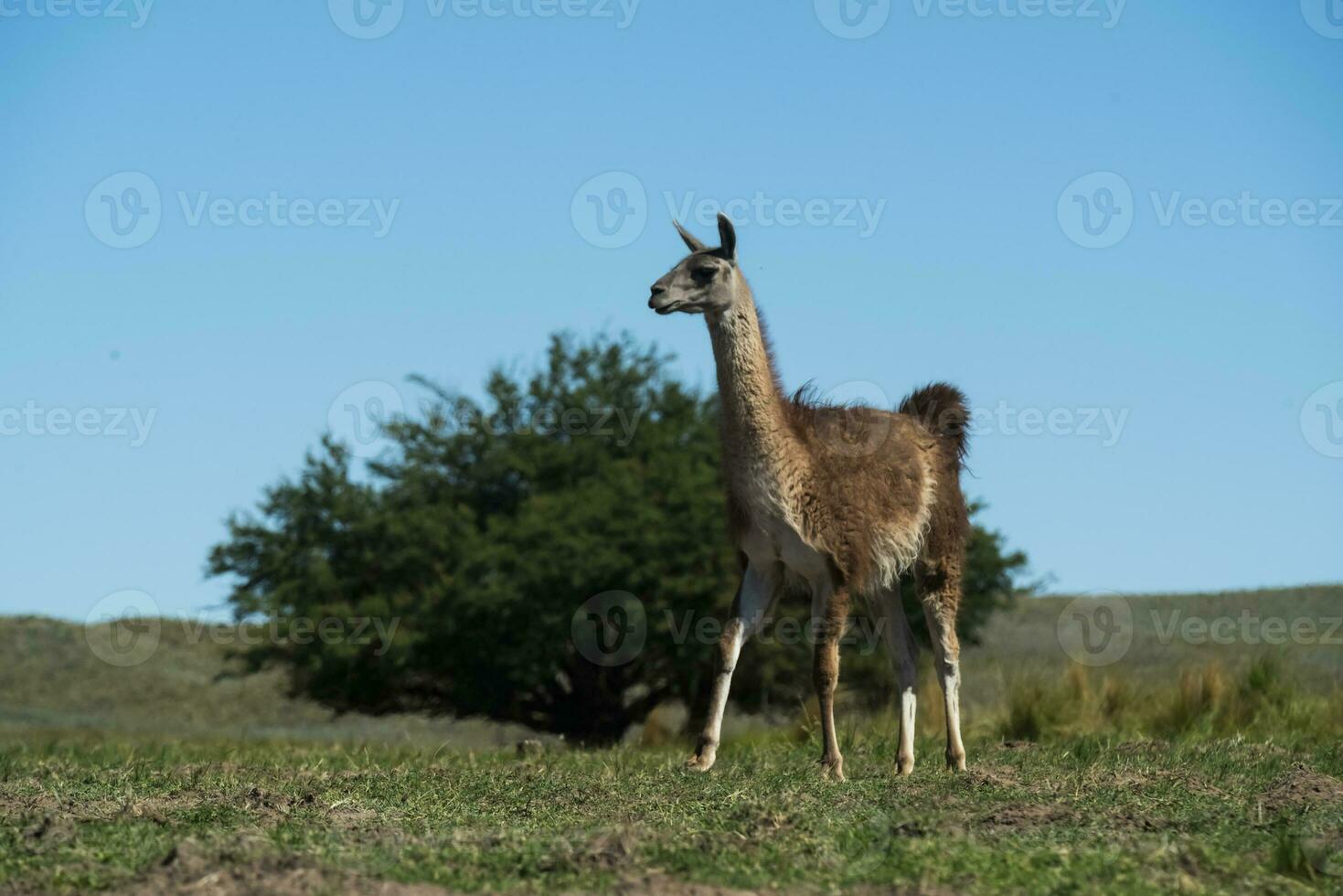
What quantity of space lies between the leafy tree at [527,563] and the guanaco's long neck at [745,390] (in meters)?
16.0

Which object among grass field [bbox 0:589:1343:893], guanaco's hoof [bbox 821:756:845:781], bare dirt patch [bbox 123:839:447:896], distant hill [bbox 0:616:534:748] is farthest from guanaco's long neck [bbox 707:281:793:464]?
distant hill [bbox 0:616:534:748]

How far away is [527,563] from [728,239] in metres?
16.6

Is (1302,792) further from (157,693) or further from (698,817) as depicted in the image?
(157,693)

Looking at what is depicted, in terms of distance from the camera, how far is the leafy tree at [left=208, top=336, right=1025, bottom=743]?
1080 inches

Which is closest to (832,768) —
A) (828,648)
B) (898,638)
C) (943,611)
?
(828,648)

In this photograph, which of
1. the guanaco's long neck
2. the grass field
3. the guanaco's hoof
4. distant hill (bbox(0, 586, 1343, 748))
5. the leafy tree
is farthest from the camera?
distant hill (bbox(0, 586, 1343, 748))

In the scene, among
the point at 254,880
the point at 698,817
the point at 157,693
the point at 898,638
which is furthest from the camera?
the point at 157,693

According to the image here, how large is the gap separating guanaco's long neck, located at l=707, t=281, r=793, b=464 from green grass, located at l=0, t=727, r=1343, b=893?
2.30 m

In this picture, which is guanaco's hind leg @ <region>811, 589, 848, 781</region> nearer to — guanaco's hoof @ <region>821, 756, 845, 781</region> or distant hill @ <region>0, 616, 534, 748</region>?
guanaco's hoof @ <region>821, 756, 845, 781</region>

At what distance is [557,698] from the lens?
30.1 meters

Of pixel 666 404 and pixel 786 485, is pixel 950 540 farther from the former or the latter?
pixel 666 404

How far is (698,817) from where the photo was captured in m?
7.61

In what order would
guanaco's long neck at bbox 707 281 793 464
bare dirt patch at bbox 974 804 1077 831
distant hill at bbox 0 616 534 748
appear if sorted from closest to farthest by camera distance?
bare dirt patch at bbox 974 804 1077 831, guanaco's long neck at bbox 707 281 793 464, distant hill at bbox 0 616 534 748

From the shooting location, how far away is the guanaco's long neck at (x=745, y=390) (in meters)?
10.8
